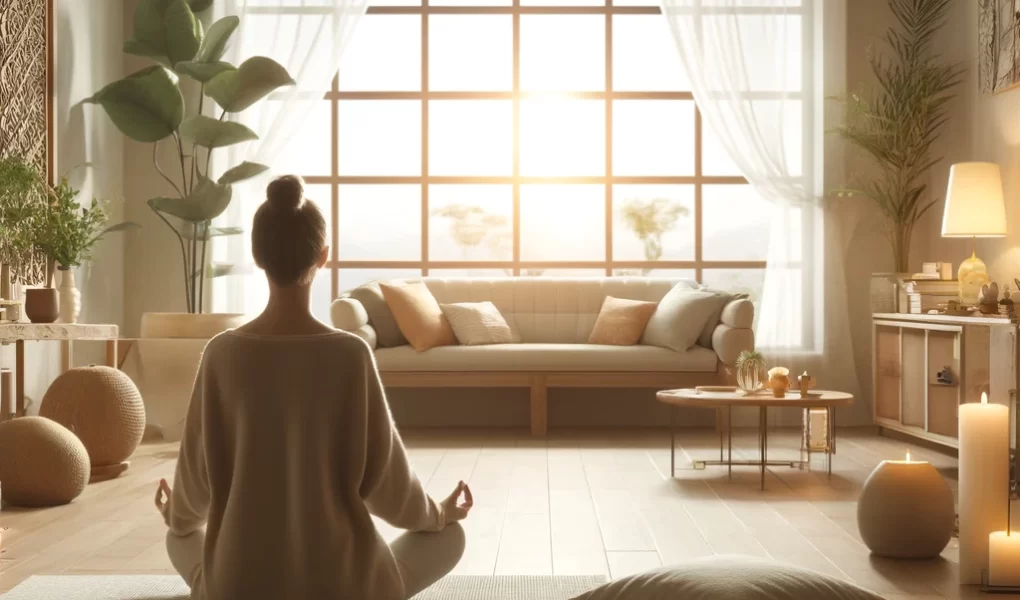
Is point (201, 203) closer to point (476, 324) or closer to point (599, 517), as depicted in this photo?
point (476, 324)

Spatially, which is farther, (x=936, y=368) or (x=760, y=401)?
(x=936, y=368)

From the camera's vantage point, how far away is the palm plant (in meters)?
6.52

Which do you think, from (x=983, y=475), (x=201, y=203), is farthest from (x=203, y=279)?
(x=983, y=475)

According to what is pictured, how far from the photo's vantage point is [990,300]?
4.92 meters

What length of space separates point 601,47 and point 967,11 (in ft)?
7.23

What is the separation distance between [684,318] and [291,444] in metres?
4.72

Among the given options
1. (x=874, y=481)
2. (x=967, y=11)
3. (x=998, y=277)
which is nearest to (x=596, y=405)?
(x=998, y=277)

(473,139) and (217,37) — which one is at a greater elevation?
(217,37)

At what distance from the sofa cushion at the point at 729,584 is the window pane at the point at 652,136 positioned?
5.42 meters

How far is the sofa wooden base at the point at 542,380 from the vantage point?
6105 mm

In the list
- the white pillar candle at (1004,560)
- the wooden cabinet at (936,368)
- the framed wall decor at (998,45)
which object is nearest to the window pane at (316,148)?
the wooden cabinet at (936,368)

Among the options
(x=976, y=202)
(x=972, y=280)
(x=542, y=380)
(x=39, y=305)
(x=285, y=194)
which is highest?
(x=976, y=202)

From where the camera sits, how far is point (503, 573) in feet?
9.79

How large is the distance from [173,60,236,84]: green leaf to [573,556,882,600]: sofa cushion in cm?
495
